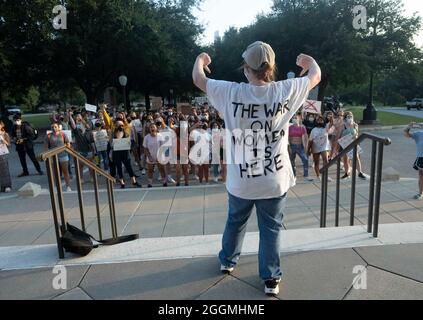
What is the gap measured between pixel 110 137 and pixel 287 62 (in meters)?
17.8

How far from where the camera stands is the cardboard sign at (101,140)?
941cm

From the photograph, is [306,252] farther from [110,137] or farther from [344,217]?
[110,137]

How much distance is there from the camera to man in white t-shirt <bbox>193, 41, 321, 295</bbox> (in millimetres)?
2428

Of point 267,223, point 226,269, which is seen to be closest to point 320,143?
point 226,269

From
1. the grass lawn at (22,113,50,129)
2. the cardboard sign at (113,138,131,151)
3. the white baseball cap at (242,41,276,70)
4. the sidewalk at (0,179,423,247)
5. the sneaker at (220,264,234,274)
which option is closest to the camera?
the white baseball cap at (242,41,276,70)

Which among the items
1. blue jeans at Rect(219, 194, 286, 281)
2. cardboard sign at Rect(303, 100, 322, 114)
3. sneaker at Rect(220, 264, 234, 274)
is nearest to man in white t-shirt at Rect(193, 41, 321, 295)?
blue jeans at Rect(219, 194, 286, 281)

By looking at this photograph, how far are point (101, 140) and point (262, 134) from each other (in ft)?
25.3

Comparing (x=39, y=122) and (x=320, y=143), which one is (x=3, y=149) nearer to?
(x=320, y=143)

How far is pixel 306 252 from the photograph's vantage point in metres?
3.23

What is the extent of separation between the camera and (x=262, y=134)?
2.48 metres

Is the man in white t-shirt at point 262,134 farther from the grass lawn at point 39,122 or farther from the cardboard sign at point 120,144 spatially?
the grass lawn at point 39,122

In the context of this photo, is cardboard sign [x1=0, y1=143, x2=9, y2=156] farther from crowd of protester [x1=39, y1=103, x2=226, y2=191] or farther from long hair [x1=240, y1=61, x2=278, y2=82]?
long hair [x1=240, y1=61, x2=278, y2=82]

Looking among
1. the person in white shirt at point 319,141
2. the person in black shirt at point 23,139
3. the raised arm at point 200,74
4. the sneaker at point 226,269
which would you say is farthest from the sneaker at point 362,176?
the person in black shirt at point 23,139
